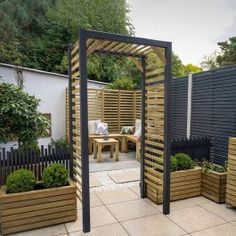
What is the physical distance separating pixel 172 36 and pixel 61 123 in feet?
20.4

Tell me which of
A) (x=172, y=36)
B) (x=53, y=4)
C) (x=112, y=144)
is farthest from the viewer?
(x=53, y=4)

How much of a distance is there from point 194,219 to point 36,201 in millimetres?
2153

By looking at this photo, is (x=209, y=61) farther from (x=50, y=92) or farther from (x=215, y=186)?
(x=215, y=186)

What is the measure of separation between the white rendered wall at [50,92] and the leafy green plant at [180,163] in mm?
5075

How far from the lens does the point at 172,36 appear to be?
10414mm

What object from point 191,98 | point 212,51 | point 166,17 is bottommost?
point 191,98

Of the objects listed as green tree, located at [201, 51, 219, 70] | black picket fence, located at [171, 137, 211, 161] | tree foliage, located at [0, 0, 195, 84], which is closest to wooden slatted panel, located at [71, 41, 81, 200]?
black picket fence, located at [171, 137, 211, 161]

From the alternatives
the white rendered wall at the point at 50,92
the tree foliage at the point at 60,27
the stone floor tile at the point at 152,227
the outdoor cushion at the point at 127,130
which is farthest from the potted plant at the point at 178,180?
the tree foliage at the point at 60,27

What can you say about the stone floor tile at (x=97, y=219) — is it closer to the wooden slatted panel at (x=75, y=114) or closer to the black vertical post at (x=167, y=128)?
the wooden slatted panel at (x=75, y=114)

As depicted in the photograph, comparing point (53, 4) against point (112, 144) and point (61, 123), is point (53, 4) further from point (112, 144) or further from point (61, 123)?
point (112, 144)

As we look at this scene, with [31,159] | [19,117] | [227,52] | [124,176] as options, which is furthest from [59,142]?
[227,52]

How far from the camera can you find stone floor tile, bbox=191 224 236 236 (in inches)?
115

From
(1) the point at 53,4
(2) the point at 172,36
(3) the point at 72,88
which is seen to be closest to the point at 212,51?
(2) the point at 172,36

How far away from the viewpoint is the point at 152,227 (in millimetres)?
3064
